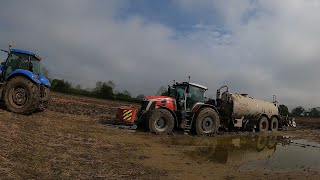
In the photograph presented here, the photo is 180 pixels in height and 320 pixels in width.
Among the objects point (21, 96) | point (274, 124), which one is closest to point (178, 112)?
point (21, 96)

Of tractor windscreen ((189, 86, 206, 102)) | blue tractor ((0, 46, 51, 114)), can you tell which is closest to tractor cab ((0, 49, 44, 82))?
blue tractor ((0, 46, 51, 114))

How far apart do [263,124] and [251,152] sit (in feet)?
36.4

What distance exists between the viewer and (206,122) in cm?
2100

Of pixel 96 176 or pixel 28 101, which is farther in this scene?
pixel 28 101

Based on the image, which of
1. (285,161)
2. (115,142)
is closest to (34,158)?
(115,142)

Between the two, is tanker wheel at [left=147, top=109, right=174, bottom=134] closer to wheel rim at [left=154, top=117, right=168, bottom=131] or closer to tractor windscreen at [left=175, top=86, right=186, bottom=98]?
wheel rim at [left=154, top=117, right=168, bottom=131]

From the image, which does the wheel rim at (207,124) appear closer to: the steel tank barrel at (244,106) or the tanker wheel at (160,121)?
the tanker wheel at (160,121)

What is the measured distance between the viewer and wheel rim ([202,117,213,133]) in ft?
68.3

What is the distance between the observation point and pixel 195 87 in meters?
21.0

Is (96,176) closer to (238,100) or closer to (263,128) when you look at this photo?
(238,100)

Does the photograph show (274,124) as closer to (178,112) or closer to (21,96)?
(178,112)

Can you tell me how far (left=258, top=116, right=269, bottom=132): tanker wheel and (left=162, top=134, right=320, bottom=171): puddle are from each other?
561 cm

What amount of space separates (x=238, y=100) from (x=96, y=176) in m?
16.3

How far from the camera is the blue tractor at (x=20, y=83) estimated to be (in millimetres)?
17344
